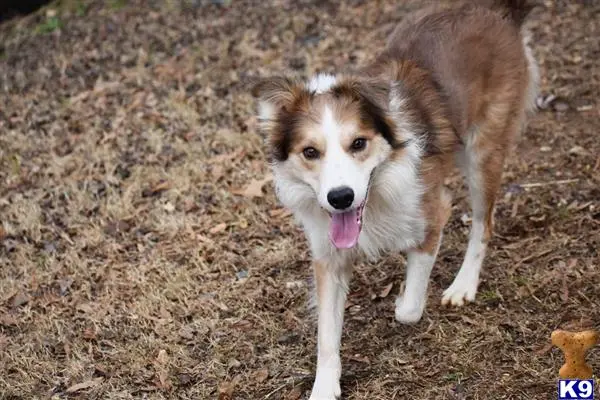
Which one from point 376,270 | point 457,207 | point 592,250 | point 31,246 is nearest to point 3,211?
point 31,246

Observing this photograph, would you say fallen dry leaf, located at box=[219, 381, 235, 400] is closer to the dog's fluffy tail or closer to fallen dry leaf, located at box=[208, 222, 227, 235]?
fallen dry leaf, located at box=[208, 222, 227, 235]

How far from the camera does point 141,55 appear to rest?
8234mm

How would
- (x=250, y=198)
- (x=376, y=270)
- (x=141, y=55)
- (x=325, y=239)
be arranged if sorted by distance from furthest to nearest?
(x=141, y=55), (x=250, y=198), (x=376, y=270), (x=325, y=239)

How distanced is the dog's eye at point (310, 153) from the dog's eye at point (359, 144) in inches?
6.2

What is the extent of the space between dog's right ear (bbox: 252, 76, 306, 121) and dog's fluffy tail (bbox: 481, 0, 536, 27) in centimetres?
157

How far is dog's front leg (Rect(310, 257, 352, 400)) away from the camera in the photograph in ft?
12.8

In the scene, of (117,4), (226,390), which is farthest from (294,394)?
(117,4)

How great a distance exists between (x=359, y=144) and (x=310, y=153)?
0.70ft

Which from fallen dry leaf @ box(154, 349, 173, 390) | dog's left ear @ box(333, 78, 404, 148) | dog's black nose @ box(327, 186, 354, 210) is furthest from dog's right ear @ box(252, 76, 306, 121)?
fallen dry leaf @ box(154, 349, 173, 390)

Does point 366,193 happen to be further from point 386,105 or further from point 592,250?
point 592,250

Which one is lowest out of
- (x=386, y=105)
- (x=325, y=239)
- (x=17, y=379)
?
(x=17, y=379)

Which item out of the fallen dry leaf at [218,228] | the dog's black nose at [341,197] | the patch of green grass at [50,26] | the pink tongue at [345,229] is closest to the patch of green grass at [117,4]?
the patch of green grass at [50,26]

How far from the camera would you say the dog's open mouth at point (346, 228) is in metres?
3.69

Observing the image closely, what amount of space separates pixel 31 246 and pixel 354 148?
2.75 metres
